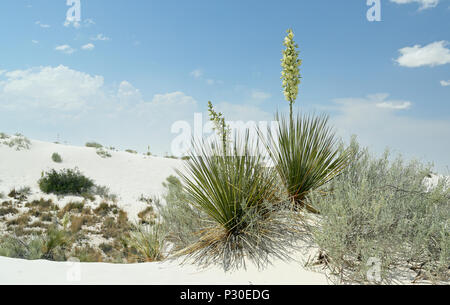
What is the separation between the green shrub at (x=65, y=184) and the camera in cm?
1334

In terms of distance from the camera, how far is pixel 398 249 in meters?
3.10

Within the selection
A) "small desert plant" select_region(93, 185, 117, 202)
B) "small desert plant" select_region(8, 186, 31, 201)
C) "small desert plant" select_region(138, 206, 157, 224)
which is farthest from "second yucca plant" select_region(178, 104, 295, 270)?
"small desert plant" select_region(8, 186, 31, 201)

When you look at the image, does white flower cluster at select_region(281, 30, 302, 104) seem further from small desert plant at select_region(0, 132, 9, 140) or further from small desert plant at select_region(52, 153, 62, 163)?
small desert plant at select_region(0, 132, 9, 140)

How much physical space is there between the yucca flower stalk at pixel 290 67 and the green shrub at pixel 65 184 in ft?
41.0

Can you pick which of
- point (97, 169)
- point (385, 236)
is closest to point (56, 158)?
point (97, 169)

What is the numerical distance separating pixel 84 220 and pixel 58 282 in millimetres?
7784

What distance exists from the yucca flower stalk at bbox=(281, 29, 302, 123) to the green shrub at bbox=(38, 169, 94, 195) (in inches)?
492

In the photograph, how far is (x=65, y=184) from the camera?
45.2 feet

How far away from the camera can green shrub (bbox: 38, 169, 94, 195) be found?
1334 cm

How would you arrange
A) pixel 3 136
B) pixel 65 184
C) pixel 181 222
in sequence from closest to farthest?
pixel 181 222 < pixel 65 184 < pixel 3 136

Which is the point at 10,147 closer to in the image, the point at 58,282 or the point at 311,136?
the point at 58,282

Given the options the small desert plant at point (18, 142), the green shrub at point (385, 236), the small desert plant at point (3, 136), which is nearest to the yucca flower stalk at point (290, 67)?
the green shrub at point (385, 236)

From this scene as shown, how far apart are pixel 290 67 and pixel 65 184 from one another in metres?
13.1

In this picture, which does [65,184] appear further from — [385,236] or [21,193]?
[385,236]
